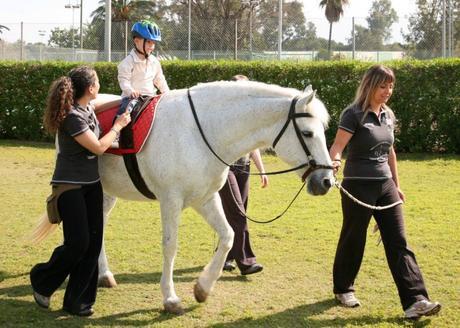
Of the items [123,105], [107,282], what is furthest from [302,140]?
[107,282]

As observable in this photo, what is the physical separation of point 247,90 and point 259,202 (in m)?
5.40

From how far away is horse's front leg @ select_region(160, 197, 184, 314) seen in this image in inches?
207

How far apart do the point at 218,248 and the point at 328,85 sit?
10.9 m

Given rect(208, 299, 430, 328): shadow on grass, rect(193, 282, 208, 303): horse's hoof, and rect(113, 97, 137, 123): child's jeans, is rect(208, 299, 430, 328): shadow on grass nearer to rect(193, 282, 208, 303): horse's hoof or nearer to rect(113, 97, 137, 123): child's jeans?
rect(193, 282, 208, 303): horse's hoof

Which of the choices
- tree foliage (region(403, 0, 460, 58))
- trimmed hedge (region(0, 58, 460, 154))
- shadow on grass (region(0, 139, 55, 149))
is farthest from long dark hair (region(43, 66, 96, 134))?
tree foliage (region(403, 0, 460, 58))

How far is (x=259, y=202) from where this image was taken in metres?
10.4

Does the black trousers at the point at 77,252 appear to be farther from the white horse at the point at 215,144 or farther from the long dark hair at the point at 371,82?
the long dark hair at the point at 371,82

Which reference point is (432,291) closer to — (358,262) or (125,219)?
(358,262)

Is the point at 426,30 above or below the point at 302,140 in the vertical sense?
above

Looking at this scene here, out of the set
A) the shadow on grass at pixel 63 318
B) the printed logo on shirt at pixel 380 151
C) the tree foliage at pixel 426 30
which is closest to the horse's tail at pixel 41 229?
the shadow on grass at pixel 63 318

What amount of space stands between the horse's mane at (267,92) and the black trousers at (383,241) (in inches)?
32.4

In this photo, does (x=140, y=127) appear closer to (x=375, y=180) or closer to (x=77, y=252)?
(x=77, y=252)

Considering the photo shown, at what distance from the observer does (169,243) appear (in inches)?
211

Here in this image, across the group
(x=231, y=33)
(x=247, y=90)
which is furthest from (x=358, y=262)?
(x=231, y=33)
